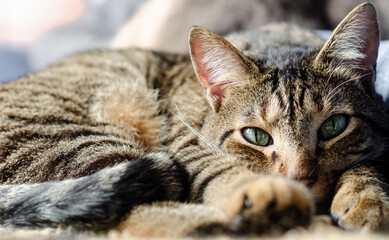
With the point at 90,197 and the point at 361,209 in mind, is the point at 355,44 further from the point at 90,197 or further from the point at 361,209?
the point at 90,197

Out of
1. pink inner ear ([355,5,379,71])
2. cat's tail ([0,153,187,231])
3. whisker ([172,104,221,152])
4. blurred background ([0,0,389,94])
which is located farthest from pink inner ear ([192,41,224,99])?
blurred background ([0,0,389,94])

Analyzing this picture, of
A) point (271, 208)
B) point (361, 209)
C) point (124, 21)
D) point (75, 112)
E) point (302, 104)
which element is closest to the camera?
point (271, 208)

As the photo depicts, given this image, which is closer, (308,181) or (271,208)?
(271,208)

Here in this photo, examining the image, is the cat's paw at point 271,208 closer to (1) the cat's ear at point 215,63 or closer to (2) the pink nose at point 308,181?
(2) the pink nose at point 308,181

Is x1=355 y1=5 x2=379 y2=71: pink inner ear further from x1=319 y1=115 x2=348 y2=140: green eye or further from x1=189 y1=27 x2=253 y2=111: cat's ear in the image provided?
x1=189 y1=27 x2=253 y2=111: cat's ear

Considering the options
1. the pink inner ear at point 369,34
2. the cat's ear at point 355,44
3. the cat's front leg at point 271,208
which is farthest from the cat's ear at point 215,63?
the cat's front leg at point 271,208

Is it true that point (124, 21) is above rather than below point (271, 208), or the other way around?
above

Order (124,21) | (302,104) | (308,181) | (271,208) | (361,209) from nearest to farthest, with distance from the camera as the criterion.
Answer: (271,208) → (361,209) → (308,181) → (302,104) → (124,21)

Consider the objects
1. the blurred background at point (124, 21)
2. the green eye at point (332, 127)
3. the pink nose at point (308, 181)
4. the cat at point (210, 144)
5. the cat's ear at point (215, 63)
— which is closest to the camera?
the cat at point (210, 144)

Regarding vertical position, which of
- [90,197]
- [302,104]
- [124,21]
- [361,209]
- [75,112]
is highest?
[124,21]

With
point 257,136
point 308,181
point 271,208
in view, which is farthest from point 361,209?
point 257,136
